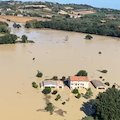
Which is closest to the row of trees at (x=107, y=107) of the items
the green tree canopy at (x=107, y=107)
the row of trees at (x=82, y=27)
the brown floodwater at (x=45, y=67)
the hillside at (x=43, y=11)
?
the green tree canopy at (x=107, y=107)

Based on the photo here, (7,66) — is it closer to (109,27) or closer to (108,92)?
(108,92)

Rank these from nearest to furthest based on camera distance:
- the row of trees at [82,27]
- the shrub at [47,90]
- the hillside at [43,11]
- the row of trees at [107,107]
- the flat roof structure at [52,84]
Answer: the row of trees at [107,107], the shrub at [47,90], the flat roof structure at [52,84], the row of trees at [82,27], the hillside at [43,11]

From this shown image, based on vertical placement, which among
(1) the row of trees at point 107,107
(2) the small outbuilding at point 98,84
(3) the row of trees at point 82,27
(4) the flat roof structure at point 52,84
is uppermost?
(1) the row of trees at point 107,107

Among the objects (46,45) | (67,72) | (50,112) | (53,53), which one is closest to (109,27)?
(46,45)

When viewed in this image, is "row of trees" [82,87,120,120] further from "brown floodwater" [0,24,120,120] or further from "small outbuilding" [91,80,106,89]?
"small outbuilding" [91,80,106,89]

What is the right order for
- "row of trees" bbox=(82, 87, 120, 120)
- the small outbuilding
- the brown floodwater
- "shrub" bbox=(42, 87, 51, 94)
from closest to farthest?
"row of trees" bbox=(82, 87, 120, 120) → the brown floodwater → "shrub" bbox=(42, 87, 51, 94) → the small outbuilding

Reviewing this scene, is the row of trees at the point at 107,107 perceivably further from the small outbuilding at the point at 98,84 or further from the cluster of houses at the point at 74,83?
the small outbuilding at the point at 98,84

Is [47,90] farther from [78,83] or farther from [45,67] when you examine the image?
[45,67]

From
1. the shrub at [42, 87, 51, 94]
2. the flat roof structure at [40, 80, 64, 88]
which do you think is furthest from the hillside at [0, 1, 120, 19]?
the shrub at [42, 87, 51, 94]
